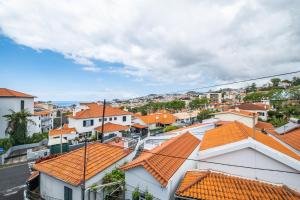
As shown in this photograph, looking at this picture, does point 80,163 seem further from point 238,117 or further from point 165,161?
point 238,117

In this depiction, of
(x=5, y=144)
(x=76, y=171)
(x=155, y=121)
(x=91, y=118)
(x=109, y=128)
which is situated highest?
(x=91, y=118)

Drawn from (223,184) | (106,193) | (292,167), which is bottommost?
(106,193)

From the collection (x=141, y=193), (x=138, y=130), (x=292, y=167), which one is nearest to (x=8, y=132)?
(x=138, y=130)

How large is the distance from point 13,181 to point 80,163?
481 inches

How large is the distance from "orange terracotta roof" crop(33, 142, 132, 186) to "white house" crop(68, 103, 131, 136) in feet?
82.4

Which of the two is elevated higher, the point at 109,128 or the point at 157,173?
the point at 157,173

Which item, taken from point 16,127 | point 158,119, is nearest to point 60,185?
point 16,127

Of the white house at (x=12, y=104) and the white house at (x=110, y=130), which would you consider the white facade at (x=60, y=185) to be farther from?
the white house at (x=12, y=104)

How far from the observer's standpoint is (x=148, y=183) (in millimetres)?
11461

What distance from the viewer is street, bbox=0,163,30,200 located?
58.4ft

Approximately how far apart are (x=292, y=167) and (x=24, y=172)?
89.1 feet

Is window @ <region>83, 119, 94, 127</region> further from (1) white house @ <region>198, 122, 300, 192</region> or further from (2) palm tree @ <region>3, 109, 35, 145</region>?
(1) white house @ <region>198, 122, 300, 192</region>

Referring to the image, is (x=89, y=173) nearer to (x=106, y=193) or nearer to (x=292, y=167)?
(x=106, y=193)

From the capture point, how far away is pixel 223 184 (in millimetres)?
11430
